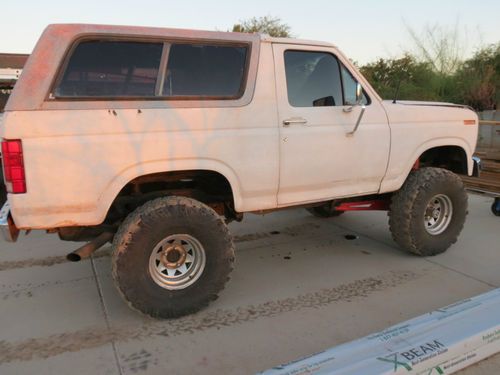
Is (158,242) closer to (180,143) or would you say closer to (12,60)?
(180,143)

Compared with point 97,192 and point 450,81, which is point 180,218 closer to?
point 97,192

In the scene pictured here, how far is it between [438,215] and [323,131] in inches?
72.6

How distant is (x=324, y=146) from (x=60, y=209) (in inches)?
84.5

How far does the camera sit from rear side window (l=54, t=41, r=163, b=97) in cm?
293

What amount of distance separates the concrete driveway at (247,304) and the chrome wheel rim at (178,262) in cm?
30

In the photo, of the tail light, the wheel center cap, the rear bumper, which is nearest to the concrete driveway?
the wheel center cap

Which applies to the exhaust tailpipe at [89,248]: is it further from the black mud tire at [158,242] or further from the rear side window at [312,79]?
the rear side window at [312,79]

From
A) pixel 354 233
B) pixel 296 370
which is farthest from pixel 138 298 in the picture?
pixel 354 233

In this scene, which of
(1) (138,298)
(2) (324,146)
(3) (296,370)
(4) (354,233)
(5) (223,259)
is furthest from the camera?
(4) (354,233)

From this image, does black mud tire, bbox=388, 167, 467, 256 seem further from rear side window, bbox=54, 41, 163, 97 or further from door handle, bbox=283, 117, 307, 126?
rear side window, bbox=54, 41, 163, 97

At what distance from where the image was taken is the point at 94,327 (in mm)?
3188

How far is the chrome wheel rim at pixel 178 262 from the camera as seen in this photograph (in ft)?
10.7

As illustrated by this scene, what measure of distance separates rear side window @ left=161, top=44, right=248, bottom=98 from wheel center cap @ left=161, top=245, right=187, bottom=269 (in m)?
1.17

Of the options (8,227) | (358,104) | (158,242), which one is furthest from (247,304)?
(358,104)
